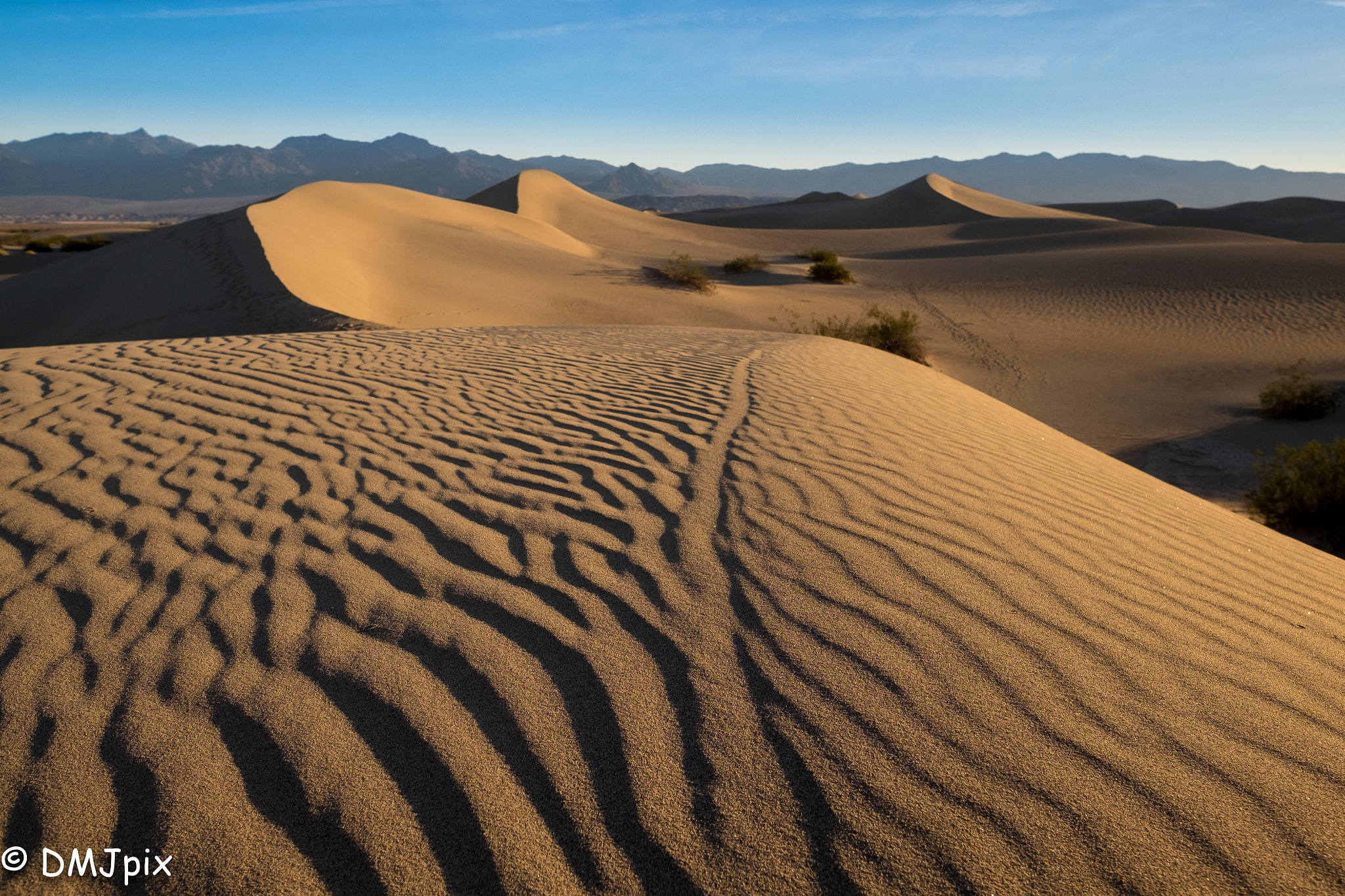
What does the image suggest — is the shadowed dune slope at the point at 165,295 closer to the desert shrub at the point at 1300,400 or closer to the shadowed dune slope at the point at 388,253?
the shadowed dune slope at the point at 388,253

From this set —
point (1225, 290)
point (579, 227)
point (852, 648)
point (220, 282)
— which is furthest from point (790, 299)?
point (579, 227)

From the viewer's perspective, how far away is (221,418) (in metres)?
4.39

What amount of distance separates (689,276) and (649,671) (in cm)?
1564

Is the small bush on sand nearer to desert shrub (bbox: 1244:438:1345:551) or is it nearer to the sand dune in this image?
the sand dune

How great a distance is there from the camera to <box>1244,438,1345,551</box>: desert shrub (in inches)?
220

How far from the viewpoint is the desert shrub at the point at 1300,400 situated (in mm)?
9008

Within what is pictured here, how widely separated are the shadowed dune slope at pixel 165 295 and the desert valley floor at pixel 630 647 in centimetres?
482

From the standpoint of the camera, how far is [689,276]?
17000 mm

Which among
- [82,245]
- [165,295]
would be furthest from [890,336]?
[82,245]

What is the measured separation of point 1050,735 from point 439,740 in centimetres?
164

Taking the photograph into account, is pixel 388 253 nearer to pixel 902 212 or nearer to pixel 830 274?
pixel 830 274

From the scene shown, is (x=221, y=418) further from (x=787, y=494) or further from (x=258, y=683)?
(x=787, y=494)

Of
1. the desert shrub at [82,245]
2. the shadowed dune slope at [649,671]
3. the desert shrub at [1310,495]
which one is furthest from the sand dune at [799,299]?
the desert shrub at [82,245]

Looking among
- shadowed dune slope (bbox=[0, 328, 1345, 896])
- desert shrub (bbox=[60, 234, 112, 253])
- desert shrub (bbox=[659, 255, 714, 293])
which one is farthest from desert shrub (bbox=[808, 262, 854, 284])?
desert shrub (bbox=[60, 234, 112, 253])
